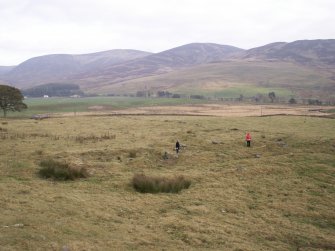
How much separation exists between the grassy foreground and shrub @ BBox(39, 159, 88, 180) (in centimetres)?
80

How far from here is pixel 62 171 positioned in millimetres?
28703

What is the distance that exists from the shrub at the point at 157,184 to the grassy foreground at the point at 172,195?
64cm

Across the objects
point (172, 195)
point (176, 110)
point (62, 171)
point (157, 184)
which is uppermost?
point (176, 110)

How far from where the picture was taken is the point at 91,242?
56.4ft

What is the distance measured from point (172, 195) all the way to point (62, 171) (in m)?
8.95

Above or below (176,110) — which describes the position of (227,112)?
below

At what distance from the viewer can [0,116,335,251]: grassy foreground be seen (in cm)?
1875

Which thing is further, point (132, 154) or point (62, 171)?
point (132, 154)

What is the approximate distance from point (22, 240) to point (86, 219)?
14.6 feet

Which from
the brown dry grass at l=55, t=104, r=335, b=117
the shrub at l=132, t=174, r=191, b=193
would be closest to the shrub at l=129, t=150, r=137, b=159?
the shrub at l=132, t=174, r=191, b=193

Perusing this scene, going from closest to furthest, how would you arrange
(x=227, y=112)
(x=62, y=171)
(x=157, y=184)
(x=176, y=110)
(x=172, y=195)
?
(x=172, y=195) < (x=157, y=184) < (x=62, y=171) < (x=227, y=112) < (x=176, y=110)

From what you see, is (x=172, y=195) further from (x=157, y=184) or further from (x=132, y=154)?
(x=132, y=154)

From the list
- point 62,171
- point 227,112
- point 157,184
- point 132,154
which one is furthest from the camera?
point 227,112

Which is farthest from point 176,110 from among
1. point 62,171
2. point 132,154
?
point 62,171
